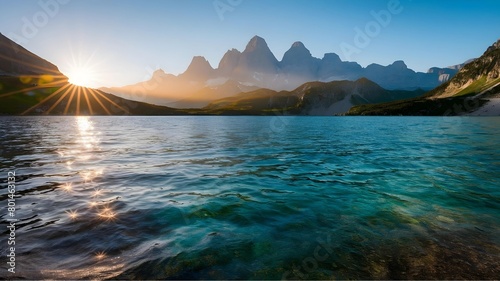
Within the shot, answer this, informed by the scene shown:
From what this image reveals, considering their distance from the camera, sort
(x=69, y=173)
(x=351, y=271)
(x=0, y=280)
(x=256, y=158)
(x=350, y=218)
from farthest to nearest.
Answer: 1. (x=256, y=158)
2. (x=69, y=173)
3. (x=350, y=218)
4. (x=351, y=271)
5. (x=0, y=280)

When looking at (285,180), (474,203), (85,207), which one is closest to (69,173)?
(85,207)

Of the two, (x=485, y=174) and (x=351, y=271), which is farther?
(x=485, y=174)

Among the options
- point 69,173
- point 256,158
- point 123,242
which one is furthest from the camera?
point 256,158

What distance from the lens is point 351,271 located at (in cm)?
768

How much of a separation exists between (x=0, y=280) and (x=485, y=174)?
27.5 m

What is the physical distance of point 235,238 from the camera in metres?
9.82

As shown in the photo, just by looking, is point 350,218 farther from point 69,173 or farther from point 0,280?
point 69,173

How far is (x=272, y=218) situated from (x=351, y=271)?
15.0 ft

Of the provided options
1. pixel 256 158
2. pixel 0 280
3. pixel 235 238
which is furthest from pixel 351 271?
pixel 256 158

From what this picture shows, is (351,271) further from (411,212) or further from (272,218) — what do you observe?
(411,212)
